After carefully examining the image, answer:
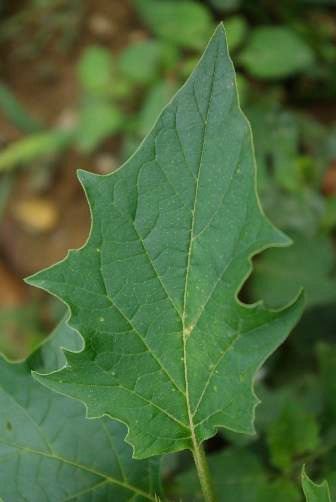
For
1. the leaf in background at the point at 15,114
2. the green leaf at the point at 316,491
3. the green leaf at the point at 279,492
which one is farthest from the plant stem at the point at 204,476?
the leaf in background at the point at 15,114

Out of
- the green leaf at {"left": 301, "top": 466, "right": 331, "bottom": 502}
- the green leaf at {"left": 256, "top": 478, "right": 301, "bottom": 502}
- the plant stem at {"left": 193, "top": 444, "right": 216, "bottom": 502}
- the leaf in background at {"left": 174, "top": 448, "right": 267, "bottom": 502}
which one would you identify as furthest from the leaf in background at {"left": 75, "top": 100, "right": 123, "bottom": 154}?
the green leaf at {"left": 301, "top": 466, "right": 331, "bottom": 502}

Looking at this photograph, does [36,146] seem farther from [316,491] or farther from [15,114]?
[316,491]

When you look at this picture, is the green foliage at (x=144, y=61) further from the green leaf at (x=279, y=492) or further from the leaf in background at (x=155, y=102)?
the green leaf at (x=279, y=492)

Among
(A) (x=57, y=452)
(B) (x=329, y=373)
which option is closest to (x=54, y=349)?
(A) (x=57, y=452)

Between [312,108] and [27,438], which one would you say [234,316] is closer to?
[27,438]

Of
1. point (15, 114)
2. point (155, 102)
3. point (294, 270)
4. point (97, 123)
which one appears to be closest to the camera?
point (294, 270)
